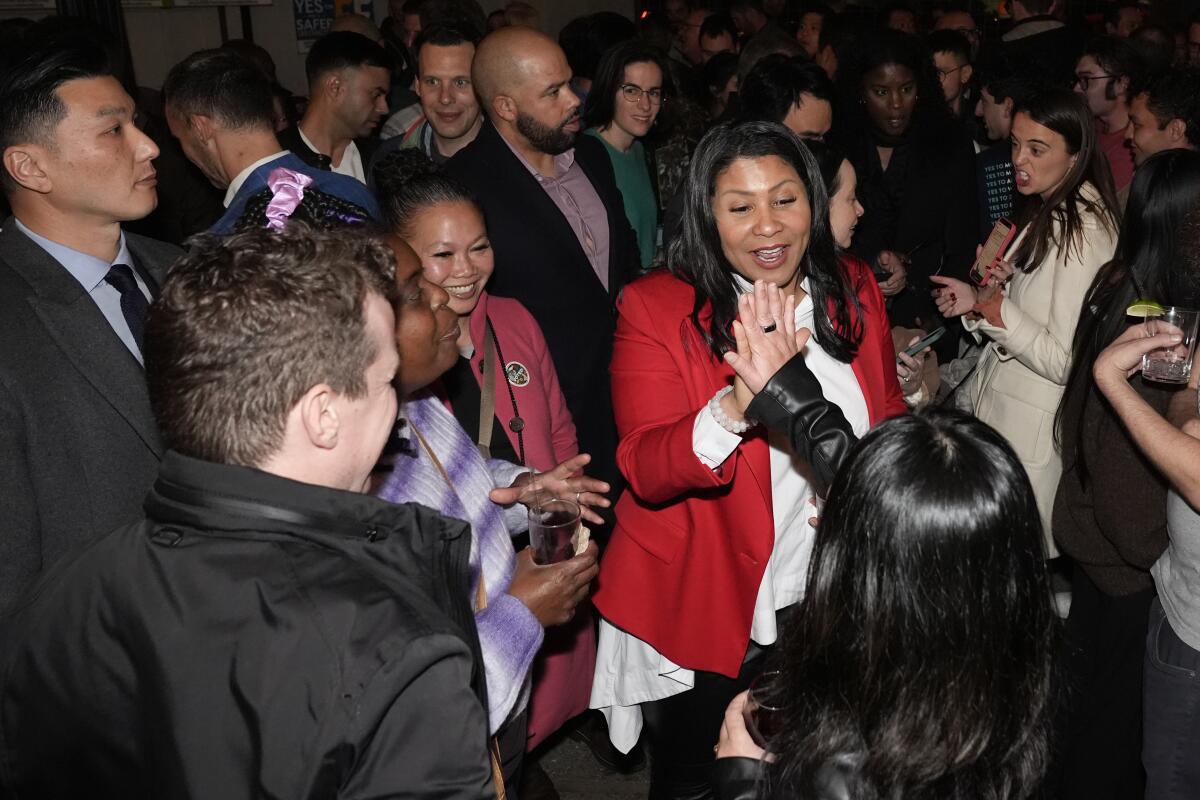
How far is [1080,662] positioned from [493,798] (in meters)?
2.06

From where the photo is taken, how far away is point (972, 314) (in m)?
3.55

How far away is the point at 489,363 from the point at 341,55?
9.85 feet

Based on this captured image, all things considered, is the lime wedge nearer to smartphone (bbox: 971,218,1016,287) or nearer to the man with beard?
smartphone (bbox: 971,218,1016,287)

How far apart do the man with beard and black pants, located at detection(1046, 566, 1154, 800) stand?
3904mm

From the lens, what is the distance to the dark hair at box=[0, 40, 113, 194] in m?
2.24

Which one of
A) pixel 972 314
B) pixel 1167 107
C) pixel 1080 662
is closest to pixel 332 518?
pixel 1080 662

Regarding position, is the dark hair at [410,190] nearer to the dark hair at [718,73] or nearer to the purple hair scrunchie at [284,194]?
the purple hair scrunchie at [284,194]

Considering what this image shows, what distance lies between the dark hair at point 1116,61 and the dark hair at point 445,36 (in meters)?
3.24

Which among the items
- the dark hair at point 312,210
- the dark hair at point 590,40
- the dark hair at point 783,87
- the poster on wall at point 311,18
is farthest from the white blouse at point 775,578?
the poster on wall at point 311,18

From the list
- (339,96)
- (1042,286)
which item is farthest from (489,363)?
(339,96)

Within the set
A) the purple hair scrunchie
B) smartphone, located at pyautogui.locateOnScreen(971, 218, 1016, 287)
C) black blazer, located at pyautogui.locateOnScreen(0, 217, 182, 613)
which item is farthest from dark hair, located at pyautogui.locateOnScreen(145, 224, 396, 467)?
smartphone, located at pyautogui.locateOnScreen(971, 218, 1016, 287)

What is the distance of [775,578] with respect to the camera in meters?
2.49

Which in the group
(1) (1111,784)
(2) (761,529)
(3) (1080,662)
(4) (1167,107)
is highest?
(4) (1167,107)

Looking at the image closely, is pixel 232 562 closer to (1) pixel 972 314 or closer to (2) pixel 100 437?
(2) pixel 100 437
